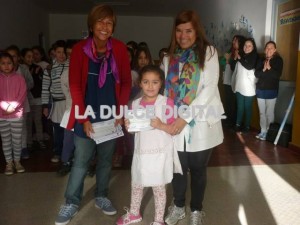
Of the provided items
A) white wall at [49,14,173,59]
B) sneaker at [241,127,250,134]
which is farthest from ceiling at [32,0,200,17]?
sneaker at [241,127,250,134]

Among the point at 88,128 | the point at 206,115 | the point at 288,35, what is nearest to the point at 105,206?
the point at 88,128

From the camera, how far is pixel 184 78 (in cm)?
163

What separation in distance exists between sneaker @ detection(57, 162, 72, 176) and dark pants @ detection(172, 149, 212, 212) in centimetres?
126

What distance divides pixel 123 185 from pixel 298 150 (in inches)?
87.0

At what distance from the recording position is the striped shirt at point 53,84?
9.50 ft

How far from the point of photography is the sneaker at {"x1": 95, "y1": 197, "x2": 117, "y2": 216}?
2.03m

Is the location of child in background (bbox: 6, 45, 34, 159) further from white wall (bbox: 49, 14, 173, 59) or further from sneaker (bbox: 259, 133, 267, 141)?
white wall (bbox: 49, 14, 173, 59)

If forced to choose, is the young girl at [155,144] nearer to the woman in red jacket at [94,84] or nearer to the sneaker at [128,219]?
the woman in red jacket at [94,84]

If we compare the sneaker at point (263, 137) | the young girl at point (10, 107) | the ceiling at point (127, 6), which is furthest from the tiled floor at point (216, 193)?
the ceiling at point (127, 6)

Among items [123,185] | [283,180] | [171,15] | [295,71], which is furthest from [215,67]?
[171,15]

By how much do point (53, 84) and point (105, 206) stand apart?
1.43m

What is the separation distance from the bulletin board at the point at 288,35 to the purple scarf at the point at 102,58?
295cm

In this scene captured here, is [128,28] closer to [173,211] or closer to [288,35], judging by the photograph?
[288,35]

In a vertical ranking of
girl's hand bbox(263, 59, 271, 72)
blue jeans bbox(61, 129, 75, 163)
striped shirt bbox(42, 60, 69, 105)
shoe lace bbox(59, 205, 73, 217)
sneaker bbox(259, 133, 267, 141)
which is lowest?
shoe lace bbox(59, 205, 73, 217)
